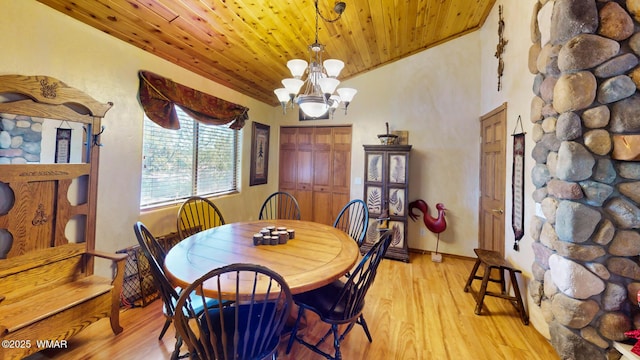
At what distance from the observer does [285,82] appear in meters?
2.06

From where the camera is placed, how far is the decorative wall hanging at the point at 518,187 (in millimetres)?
2551

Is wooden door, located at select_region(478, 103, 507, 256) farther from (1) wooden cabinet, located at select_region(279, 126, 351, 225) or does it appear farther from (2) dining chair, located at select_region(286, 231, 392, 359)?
(2) dining chair, located at select_region(286, 231, 392, 359)

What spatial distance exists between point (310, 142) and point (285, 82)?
→ 280 cm

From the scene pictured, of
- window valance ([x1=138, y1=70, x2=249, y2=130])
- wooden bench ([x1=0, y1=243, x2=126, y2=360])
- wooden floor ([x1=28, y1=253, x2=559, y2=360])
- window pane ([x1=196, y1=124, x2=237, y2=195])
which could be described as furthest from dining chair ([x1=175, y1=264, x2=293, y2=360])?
window pane ([x1=196, y1=124, x2=237, y2=195])

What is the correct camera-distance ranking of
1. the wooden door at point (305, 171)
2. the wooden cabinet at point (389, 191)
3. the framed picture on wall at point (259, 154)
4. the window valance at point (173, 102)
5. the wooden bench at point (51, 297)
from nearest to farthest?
1. the wooden bench at point (51, 297)
2. the window valance at point (173, 102)
3. the wooden cabinet at point (389, 191)
4. the framed picture on wall at point (259, 154)
5. the wooden door at point (305, 171)

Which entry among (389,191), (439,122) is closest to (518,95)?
(439,122)

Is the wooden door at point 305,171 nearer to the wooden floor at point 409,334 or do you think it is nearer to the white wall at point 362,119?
the white wall at point 362,119

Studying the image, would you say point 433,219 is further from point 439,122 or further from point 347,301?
point 347,301

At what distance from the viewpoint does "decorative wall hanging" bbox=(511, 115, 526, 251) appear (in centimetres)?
255

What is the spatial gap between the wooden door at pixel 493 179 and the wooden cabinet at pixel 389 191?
104cm

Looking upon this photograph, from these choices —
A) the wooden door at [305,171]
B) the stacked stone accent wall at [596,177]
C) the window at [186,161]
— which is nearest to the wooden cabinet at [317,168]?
the wooden door at [305,171]

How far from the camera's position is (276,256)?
1.76 metres

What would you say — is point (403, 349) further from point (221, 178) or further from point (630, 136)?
point (221, 178)

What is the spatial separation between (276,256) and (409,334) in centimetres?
135
